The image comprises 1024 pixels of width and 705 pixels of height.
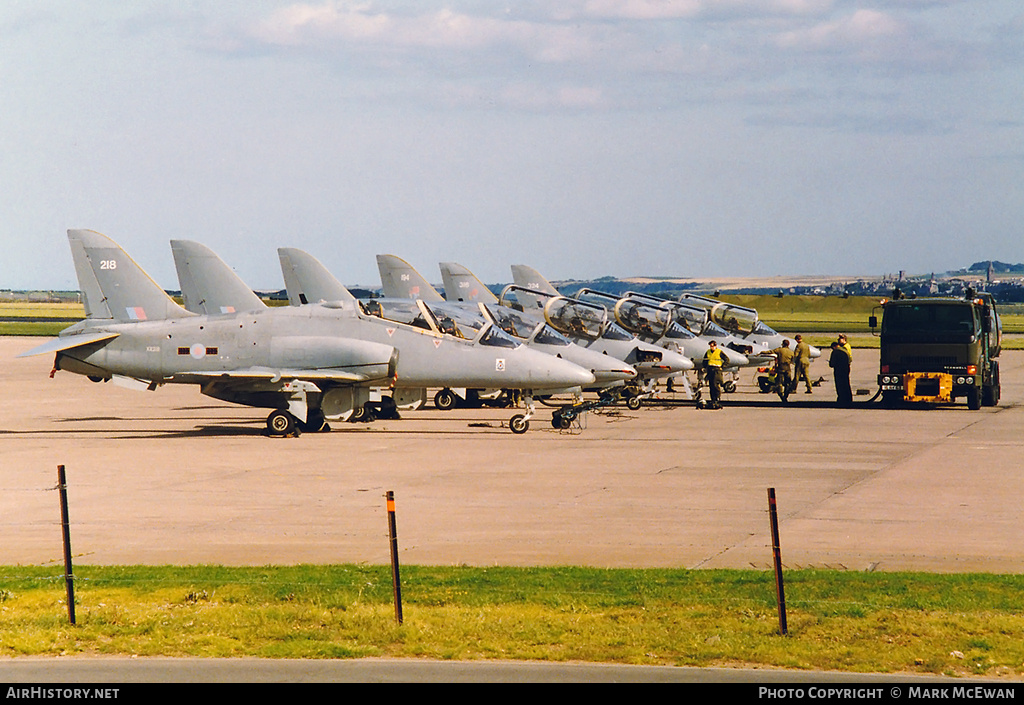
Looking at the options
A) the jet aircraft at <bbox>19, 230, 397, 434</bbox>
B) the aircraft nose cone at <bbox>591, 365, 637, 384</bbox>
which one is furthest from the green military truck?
the jet aircraft at <bbox>19, 230, 397, 434</bbox>

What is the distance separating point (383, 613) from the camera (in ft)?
33.5

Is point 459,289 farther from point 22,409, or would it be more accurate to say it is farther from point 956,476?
point 956,476

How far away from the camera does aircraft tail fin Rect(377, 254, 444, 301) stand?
4303cm

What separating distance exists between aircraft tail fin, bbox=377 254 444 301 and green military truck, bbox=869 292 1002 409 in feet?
52.6

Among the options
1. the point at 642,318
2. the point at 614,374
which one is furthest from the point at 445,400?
the point at 642,318

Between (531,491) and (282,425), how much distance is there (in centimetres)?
907

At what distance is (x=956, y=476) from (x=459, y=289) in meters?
25.7

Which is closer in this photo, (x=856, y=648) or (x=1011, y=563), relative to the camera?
(x=856, y=648)

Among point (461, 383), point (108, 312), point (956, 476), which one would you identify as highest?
point (108, 312)

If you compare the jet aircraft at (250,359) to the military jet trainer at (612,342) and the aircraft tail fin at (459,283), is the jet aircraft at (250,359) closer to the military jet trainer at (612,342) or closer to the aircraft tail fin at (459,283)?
the military jet trainer at (612,342)

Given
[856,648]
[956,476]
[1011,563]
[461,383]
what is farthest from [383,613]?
[461,383]

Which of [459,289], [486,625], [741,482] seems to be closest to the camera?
[486,625]

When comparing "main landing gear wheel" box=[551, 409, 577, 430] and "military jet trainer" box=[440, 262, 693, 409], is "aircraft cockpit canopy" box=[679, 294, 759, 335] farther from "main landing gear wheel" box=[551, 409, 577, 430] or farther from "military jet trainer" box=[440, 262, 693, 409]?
"main landing gear wheel" box=[551, 409, 577, 430]

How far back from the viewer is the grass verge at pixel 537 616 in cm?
920
